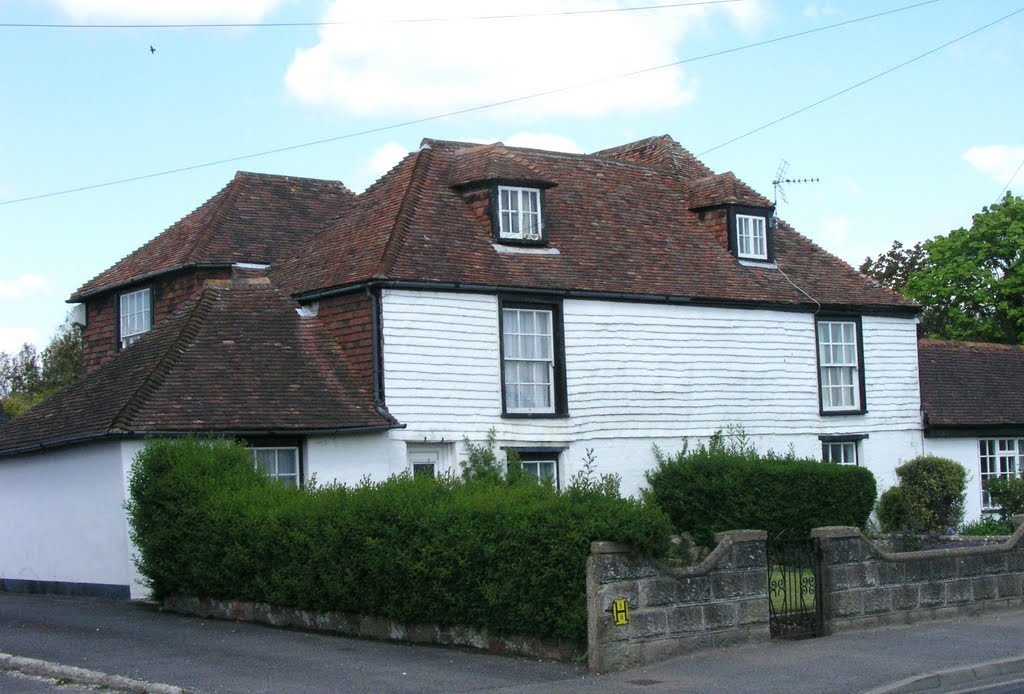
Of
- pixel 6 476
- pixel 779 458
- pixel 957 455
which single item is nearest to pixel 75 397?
pixel 6 476

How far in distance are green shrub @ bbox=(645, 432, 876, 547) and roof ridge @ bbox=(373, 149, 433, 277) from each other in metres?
6.44

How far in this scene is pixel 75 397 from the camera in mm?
23078

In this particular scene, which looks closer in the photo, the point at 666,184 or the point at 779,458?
the point at 779,458

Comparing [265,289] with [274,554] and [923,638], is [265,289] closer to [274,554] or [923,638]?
[274,554]

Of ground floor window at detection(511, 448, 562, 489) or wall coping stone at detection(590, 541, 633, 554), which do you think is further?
ground floor window at detection(511, 448, 562, 489)

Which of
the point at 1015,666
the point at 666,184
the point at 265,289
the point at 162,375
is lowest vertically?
the point at 1015,666

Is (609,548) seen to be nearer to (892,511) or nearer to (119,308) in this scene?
(892,511)

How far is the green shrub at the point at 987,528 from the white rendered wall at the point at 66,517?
56.3 feet

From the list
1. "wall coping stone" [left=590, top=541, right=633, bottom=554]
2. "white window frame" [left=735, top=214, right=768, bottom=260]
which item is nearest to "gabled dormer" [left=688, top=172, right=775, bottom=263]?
"white window frame" [left=735, top=214, right=768, bottom=260]

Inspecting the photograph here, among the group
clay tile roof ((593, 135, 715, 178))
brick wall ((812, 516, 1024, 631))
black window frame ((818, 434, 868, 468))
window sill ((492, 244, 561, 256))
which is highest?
clay tile roof ((593, 135, 715, 178))

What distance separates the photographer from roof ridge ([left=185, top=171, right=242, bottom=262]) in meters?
27.6

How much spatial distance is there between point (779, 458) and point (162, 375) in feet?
38.3

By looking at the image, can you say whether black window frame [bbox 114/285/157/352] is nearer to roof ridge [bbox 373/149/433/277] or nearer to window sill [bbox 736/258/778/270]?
roof ridge [bbox 373/149/433/277]

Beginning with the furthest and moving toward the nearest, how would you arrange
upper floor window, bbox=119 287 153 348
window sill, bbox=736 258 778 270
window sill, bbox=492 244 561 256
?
upper floor window, bbox=119 287 153 348 → window sill, bbox=736 258 778 270 → window sill, bbox=492 244 561 256
